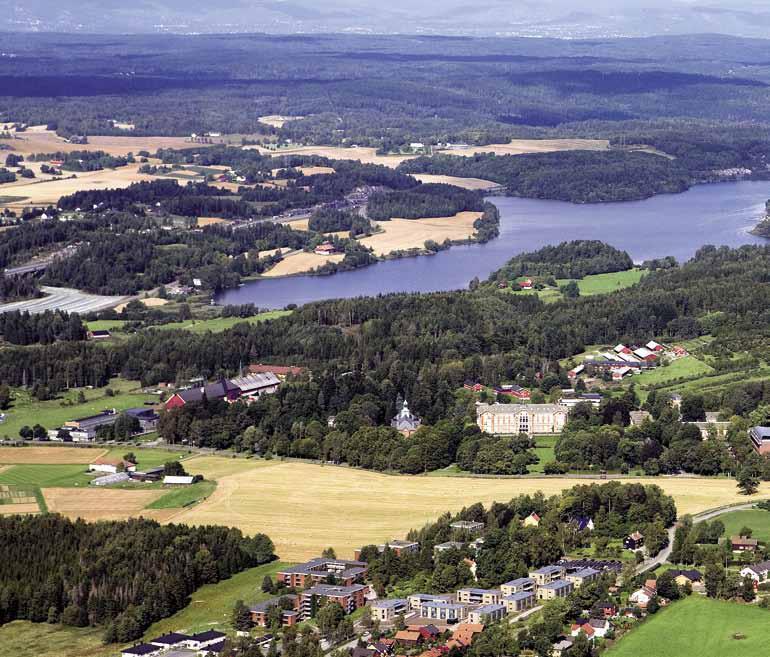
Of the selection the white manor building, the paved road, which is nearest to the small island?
the white manor building

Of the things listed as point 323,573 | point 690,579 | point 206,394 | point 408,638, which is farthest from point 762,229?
point 408,638

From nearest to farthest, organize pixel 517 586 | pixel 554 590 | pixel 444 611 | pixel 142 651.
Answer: pixel 142 651 → pixel 444 611 → pixel 554 590 → pixel 517 586

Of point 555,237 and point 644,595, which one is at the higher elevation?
point 644,595

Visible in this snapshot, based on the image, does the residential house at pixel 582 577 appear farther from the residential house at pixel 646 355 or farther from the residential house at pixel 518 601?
the residential house at pixel 646 355

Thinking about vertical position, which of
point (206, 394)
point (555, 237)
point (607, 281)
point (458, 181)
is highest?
point (206, 394)

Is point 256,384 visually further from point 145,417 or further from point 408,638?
point 408,638

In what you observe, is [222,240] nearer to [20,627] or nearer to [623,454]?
[623,454]
